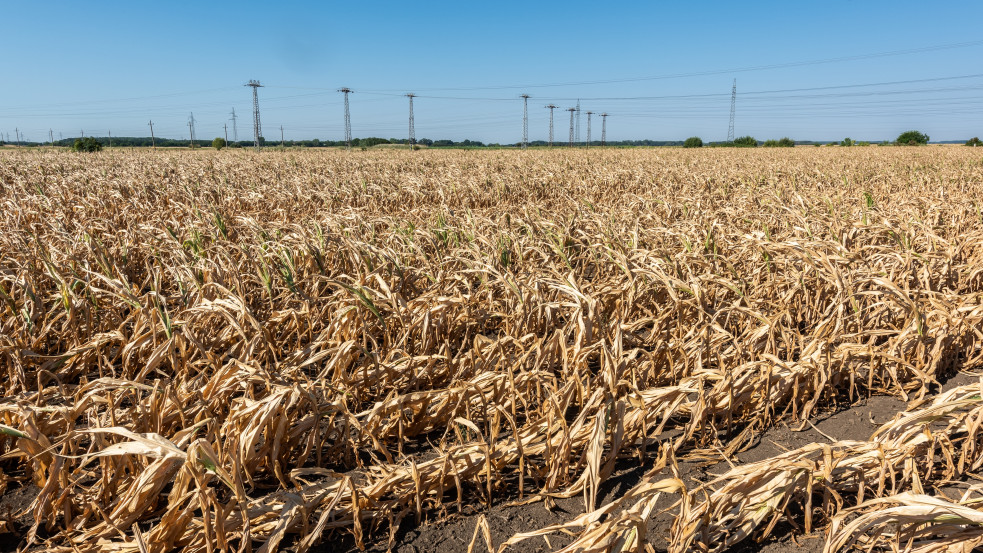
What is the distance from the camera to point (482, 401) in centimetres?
242

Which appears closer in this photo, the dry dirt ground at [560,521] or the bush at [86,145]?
the dry dirt ground at [560,521]

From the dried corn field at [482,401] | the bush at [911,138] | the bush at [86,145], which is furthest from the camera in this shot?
the bush at [911,138]

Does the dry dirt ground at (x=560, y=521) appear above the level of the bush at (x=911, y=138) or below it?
below

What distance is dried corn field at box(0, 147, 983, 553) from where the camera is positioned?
73.0 inches

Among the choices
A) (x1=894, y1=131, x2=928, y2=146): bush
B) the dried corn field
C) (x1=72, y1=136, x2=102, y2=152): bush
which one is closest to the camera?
the dried corn field

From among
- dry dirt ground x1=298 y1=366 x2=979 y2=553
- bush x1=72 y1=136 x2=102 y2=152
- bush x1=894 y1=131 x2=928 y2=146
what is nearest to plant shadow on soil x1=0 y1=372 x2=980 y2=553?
dry dirt ground x1=298 y1=366 x2=979 y2=553

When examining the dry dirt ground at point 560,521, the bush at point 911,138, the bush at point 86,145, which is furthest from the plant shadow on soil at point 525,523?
the bush at point 911,138

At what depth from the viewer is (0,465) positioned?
2348 mm

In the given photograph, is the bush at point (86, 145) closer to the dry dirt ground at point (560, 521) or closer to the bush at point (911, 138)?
the dry dirt ground at point (560, 521)

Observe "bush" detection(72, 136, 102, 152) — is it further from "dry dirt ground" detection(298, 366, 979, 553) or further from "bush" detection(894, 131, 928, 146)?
"bush" detection(894, 131, 928, 146)

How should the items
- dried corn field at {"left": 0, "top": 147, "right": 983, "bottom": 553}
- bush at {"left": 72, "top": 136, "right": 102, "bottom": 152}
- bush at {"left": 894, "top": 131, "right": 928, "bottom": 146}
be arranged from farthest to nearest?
1. bush at {"left": 894, "top": 131, "right": 928, "bottom": 146}
2. bush at {"left": 72, "top": 136, "right": 102, "bottom": 152}
3. dried corn field at {"left": 0, "top": 147, "right": 983, "bottom": 553}

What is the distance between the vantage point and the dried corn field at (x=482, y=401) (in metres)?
1.85

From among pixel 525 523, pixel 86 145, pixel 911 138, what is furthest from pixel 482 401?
pixel 911 138

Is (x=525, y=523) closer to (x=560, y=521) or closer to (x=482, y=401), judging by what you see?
(x=560, y=521)
